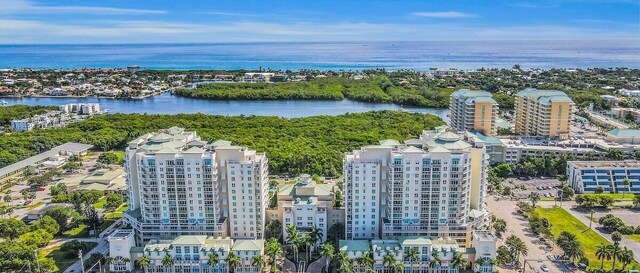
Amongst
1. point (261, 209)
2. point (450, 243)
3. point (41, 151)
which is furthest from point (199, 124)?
point (450, 243)

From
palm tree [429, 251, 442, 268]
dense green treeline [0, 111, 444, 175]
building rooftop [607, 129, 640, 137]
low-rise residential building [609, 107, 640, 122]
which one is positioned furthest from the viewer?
low-rise residential building [609, 107, 640, 122]

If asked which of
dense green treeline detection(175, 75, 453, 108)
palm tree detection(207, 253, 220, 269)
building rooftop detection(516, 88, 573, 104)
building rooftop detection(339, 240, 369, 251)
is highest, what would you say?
building rooftop detection(516, 88, 573, 104)

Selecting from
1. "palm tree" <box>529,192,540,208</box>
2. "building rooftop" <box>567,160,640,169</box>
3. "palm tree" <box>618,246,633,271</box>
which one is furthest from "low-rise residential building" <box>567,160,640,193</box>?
"palm tree" <box>618,246,633,271</box>

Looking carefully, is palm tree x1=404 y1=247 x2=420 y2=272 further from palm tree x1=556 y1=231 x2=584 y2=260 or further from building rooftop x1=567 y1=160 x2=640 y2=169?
building rooftop x1=567 y1=160 x2=640 y2=169

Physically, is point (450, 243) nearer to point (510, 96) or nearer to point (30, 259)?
point (30, 259)

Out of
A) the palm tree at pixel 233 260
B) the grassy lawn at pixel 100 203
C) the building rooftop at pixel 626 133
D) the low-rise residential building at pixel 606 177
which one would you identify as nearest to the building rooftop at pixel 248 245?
the palm tree at pixel 233 260

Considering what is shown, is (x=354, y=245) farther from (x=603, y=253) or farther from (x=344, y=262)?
(x=603, y=253)

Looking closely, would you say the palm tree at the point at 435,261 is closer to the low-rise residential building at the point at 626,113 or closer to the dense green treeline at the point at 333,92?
the low-rise residential building at the point at 626,113

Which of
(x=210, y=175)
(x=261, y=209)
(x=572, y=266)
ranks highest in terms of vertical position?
(x=210, y=175)
